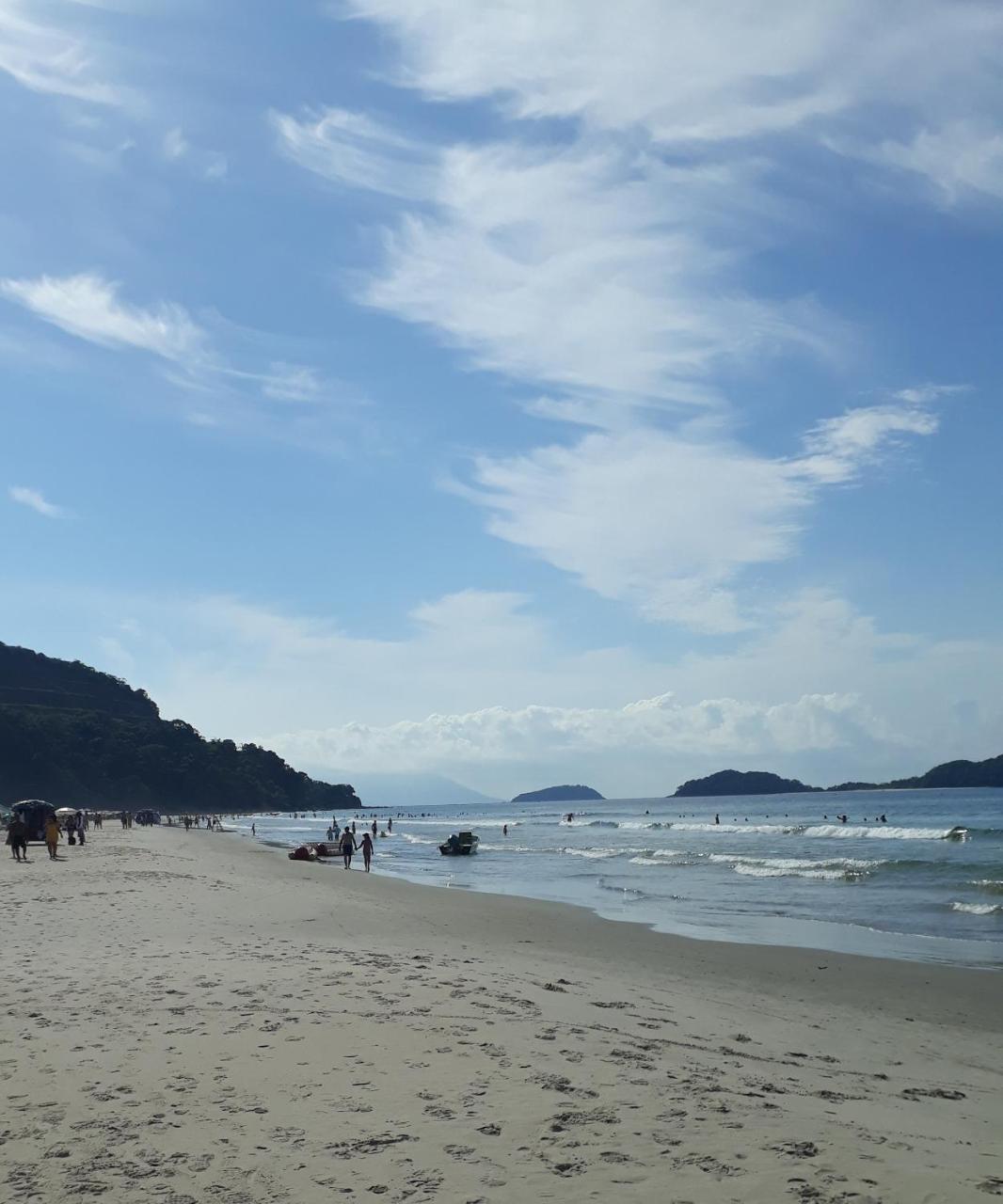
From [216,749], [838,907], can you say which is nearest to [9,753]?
[216,749]

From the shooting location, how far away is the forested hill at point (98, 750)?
140875 millimetres

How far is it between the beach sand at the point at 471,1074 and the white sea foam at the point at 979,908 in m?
8.37

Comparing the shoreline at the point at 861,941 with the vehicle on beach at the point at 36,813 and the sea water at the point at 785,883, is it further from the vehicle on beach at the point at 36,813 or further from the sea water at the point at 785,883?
the vehicle on beach at the point at 36,813

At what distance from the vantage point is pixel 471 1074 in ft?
23.3

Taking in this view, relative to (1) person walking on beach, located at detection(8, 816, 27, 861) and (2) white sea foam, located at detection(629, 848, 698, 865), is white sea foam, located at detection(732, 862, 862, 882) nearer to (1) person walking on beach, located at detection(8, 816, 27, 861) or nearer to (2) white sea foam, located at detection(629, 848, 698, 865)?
(2) white sea foam, located at detection(629, 848, 698, 865)

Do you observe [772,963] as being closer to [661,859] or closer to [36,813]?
[661,859]

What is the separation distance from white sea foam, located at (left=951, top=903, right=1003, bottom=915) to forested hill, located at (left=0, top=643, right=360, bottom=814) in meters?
133

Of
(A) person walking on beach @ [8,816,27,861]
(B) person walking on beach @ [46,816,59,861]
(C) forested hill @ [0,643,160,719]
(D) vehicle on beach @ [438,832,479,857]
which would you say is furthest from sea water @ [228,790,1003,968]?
(C) forested hill @ [0,643,160,719]

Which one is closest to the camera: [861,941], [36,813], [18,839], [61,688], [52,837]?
[861,941]

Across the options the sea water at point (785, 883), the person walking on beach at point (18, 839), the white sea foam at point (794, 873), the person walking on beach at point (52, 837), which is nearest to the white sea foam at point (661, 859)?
the sea water at point (785, 883)

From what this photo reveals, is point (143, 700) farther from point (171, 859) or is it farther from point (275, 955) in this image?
point (275, 955)

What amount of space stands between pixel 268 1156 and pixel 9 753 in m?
151

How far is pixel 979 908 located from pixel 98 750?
153 meters

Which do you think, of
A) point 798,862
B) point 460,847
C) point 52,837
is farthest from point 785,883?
point 52,837
